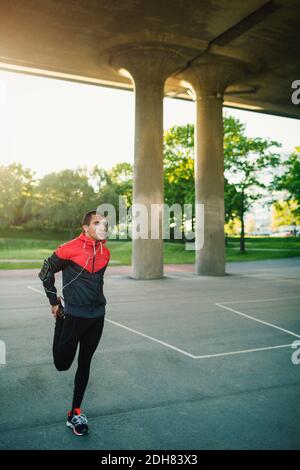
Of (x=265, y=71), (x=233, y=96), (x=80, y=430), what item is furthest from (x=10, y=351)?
(x=233, y=96)

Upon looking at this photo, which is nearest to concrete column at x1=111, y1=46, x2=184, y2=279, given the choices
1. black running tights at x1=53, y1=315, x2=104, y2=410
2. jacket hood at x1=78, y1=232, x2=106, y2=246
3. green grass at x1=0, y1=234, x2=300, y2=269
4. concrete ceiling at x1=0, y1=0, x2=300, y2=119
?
concrete ceiling at x1=0, y1=0, x2=300, y2=119

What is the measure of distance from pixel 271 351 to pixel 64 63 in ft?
68.3

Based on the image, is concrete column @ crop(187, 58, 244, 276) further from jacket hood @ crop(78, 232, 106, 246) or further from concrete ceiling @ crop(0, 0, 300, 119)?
jacket hood @ crop(78, 232, 106, 246)

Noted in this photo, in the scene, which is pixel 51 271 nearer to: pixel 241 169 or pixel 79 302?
pixel 79 302

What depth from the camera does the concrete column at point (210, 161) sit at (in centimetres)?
2356

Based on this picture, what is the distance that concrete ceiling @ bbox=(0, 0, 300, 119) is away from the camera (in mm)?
17969

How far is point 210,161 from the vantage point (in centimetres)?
2362

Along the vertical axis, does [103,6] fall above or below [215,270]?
above

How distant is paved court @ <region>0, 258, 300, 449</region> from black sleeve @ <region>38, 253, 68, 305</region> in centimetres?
146

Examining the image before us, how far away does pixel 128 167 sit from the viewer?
59.0 meters

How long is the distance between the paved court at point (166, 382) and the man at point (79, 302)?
609 mm

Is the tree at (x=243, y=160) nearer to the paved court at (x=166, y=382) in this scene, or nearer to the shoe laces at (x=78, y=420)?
the paved court at (x=166, y=382)
